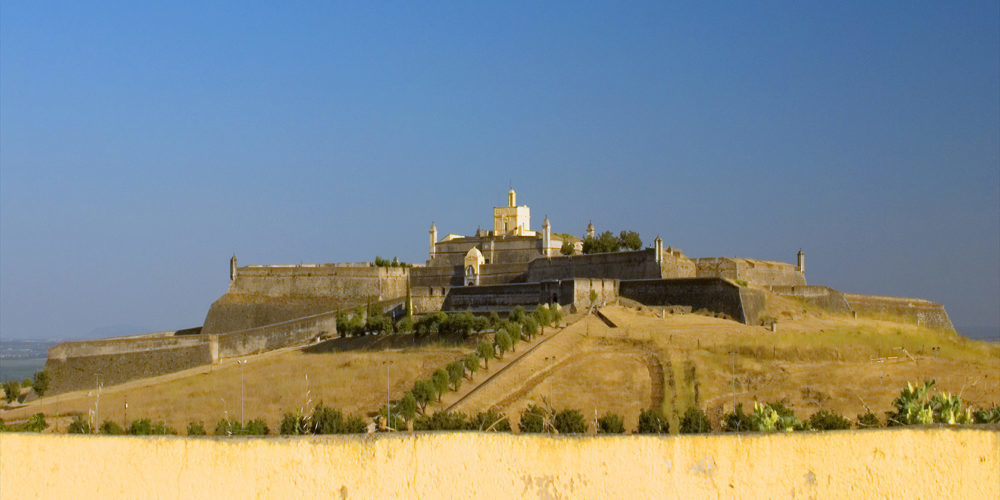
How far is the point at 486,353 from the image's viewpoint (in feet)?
94.2

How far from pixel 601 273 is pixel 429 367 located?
34.9 feet

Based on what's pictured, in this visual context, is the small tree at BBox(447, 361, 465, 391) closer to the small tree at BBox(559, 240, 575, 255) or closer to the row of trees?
the small tree at BBox(559, 240, 575, 255)

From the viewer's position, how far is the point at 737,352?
28.3 m

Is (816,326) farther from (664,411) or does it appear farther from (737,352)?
(664,411)

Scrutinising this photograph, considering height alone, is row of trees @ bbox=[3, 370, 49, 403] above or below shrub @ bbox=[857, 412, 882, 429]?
below

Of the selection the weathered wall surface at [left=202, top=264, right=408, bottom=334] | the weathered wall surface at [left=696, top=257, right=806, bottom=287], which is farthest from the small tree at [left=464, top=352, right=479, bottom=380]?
the weathered wall surface at [left=202, top=264, right=408, bottom=334]

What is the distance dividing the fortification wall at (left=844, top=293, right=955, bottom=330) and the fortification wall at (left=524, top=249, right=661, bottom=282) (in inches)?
273

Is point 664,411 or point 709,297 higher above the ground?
point 709,297

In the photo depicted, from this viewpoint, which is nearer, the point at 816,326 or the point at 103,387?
the point at 816,326

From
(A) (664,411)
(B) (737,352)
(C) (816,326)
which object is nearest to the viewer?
(A) (664,411)

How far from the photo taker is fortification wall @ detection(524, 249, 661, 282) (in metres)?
37.0

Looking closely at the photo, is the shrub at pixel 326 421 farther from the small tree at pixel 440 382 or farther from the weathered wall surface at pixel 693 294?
the weathered wall surface at pixel 693 294

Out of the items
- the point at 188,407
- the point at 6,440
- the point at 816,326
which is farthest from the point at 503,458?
the point at 816,326

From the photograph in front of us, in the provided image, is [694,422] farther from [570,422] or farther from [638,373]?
[638,373]
